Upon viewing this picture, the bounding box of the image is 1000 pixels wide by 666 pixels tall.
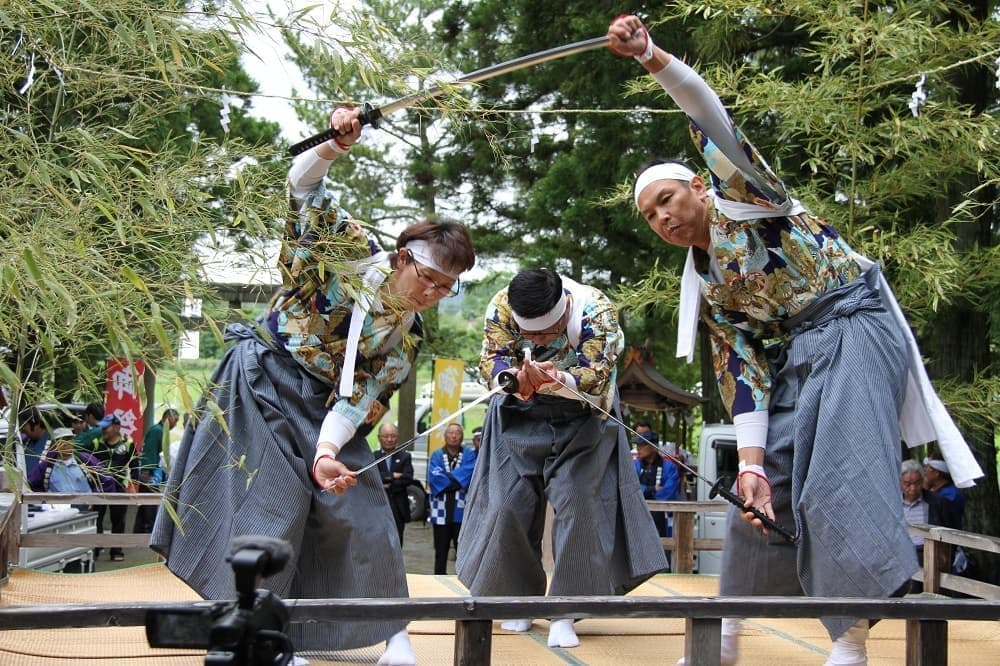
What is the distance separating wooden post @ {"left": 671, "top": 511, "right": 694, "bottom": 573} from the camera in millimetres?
5672

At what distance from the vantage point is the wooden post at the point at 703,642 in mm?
2541

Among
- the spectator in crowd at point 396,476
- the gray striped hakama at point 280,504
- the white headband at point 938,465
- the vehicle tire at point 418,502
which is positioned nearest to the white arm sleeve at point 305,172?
the gray striped hakama at point 280,504

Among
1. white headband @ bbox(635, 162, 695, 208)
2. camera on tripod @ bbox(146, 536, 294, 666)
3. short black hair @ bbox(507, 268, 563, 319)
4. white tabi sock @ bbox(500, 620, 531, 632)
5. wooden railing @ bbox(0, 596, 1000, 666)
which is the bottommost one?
white tabi sock @ bbox(500, 620, 531, 632)

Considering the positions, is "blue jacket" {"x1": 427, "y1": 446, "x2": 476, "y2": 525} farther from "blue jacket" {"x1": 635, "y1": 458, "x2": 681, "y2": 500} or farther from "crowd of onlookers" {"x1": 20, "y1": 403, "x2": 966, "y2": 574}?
"blue jacket" {"x1": 635, "y1": 458, "x2": 681, "y2": 500}

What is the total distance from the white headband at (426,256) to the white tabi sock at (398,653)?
1.10 meters

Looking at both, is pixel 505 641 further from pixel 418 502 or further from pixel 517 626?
pixel 418 502

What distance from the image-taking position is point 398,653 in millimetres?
3117

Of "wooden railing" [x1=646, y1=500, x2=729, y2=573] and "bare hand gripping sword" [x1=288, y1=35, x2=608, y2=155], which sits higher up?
"bare hand gripping sword" [x1=288, y1=35, x2=608, y2=155]

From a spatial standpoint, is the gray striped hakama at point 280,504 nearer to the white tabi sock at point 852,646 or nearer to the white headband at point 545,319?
the white headband at point 545,319

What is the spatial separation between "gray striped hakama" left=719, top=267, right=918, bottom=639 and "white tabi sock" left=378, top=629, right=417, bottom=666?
3.19 feet

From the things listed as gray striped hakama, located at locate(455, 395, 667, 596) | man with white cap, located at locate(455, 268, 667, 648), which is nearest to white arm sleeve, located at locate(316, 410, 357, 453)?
man with white cap, located at locate(455, 268, 667, 648)

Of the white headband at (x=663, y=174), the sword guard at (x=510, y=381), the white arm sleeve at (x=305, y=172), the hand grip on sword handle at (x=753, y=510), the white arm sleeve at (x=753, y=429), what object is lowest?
the hand grip on sword handle at (x=753, y=510)

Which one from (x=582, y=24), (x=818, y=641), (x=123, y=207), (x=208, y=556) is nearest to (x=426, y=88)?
(x=123, y=207)

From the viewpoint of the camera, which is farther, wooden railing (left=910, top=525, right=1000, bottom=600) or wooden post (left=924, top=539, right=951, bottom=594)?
wooden post (left=924, top=539, right=951, bottom=594)
